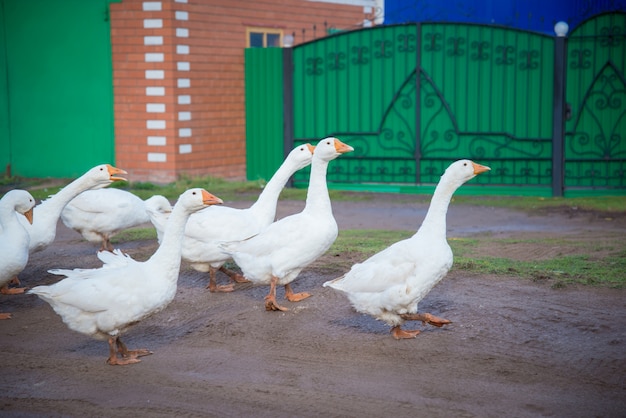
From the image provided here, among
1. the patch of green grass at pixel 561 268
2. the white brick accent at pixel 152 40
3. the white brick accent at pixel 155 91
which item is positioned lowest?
the patch of green grass at pixel 561 268

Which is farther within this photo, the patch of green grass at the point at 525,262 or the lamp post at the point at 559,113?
the lamp post at the point at 559,113

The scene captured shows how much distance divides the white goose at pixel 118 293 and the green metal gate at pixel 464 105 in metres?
8.75

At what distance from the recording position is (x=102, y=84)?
50.2ft

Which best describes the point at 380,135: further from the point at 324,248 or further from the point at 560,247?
the point at 324,248

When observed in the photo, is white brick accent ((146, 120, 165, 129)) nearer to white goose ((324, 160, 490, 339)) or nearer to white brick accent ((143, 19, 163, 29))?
white brick accent ((143, 19, 163, 29))

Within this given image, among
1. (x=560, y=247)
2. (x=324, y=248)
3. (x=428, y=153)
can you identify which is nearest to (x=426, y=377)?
(x=324, y=248)

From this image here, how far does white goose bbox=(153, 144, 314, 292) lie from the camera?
25.1ft

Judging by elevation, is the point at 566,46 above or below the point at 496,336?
above

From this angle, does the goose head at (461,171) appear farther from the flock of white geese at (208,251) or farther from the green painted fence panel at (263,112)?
the green painted fence panel at (263,112)

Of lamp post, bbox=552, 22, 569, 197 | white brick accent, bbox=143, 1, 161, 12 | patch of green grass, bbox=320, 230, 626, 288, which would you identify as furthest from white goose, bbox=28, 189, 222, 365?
white brick accent, bbox=143, 1, 161, 12

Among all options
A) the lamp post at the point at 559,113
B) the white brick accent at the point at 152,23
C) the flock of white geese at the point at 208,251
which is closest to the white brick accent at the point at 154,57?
the white brick accent at the point at 152,23

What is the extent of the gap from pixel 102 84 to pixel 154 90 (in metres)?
1.18

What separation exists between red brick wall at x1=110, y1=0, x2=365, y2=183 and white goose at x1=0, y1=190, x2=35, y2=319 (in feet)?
25.3

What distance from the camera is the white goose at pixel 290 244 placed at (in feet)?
23.2
